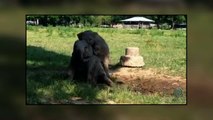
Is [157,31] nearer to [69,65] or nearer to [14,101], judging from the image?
[69,65]

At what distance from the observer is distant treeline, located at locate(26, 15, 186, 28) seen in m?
7.03

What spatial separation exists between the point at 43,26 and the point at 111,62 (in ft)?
3.19

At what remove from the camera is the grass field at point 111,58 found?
7.07 metres

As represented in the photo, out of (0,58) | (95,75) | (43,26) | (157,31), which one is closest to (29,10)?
(43,26)

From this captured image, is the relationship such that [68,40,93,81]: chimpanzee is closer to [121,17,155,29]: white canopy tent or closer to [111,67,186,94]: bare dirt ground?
[111,67,186,94]: bare dirt ground

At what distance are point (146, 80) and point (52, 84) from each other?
3.91ft

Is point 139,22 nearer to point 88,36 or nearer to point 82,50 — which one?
point 88,36

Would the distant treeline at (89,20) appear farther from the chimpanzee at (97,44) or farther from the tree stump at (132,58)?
the tree stump at (132,58)

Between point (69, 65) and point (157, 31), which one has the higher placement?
point (157, 31)

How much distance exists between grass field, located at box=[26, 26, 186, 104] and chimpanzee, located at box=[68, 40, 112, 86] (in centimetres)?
8

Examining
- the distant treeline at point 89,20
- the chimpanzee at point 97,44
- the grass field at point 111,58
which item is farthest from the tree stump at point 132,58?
the distant treeline at point 89,20

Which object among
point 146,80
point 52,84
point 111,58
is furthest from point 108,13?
point 52,84

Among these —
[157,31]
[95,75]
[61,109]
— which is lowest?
[61,109]

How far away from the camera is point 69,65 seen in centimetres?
711
